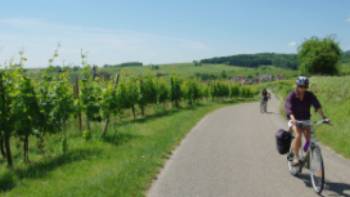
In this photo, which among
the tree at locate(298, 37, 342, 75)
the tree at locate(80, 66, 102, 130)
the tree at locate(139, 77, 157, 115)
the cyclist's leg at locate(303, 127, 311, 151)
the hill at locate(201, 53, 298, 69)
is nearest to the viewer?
the cyclist's leg at locate(303, 127, 311, 151)

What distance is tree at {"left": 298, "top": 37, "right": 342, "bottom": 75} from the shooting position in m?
58.4

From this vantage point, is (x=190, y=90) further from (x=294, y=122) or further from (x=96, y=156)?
(x=294, y=122)

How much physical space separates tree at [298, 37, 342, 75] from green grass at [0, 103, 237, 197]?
166ft

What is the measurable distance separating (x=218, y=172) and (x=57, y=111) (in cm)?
494

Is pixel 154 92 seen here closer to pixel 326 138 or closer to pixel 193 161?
pixel 326 138

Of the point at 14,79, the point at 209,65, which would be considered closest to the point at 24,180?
the point at 14,79

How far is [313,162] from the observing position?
24.0ft

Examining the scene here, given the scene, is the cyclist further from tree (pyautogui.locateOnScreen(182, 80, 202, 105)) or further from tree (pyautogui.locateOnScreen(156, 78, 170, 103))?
tree (pyautogui.locateOnScreen(182, 80, 202, 105))

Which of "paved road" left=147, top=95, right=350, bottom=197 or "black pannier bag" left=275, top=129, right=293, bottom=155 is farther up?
"black pannier bag" left=275, top=129, right=293, bottom=155

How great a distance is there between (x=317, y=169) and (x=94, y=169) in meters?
4.63

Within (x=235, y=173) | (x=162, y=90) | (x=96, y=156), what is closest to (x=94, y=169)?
(x=96, y=156)

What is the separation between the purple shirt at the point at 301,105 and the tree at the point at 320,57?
54.1m

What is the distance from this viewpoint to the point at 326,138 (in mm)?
13305

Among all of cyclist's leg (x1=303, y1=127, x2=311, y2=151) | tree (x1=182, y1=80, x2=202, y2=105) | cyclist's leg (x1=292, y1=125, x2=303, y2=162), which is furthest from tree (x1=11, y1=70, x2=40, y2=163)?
tree (x1=182, y1=80, x2=202, y2=105)
